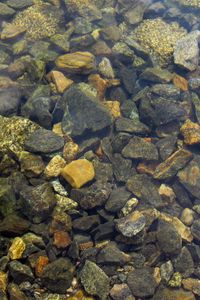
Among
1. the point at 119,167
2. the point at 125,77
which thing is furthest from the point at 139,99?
the point at 119,167

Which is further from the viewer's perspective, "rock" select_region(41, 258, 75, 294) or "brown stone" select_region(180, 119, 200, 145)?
"brown stone" select_region(180, 119, 200, 145)

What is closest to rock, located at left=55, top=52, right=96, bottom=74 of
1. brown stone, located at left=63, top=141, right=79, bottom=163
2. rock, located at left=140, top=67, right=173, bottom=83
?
rock, located at left=140, top=67, right=173, bottom=83

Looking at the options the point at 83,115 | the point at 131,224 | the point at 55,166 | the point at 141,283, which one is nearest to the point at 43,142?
the point at 55,166

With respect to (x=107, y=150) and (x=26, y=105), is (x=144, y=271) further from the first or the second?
(x=26, y=105)

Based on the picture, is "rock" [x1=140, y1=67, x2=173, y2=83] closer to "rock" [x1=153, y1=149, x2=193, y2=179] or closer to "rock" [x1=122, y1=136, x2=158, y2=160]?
"rock" [x1=122, y1=136, x2=158, y2=160]

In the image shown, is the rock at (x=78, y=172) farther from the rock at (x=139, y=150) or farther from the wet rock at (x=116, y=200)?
the rock at (x=139, y=150)

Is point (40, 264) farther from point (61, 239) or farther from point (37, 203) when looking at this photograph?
point (37, 203)
